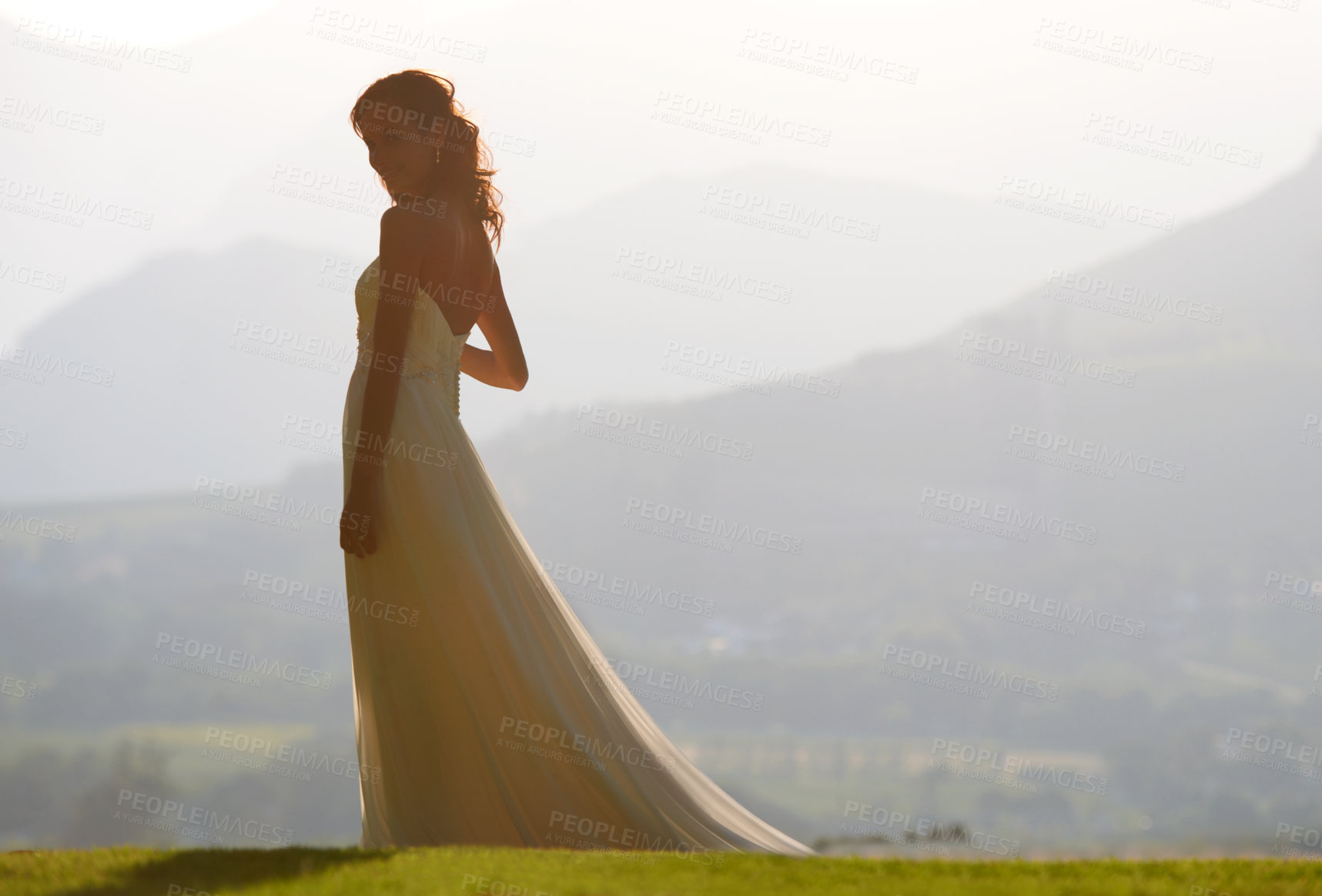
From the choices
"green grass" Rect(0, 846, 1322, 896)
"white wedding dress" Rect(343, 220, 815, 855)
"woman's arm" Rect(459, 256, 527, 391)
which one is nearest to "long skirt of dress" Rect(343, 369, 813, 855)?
"white wedding dress" Rect(343, 220, 815, 855)

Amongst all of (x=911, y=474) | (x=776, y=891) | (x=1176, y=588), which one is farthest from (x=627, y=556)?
(x=776, y=891)

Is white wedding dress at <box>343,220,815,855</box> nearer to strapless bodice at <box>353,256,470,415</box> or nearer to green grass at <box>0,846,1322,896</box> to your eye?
strapless bodice at <box>353,256,470,415</box>

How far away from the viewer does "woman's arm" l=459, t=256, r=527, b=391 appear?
4051 mm

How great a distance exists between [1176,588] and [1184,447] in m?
4.19

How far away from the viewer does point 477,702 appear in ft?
11.0

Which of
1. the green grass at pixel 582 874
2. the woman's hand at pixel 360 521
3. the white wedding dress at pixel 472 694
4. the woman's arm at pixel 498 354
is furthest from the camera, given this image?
the woman's arm at pixel 498 354

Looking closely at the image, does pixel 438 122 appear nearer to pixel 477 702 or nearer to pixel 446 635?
pixel 446 635

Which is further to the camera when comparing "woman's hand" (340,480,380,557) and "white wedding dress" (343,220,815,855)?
"woman's hand" (340,480,380,557)

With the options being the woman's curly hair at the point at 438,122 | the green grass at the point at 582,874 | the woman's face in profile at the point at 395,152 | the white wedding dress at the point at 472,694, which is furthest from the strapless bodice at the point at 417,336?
the green grass at the point at 582,874

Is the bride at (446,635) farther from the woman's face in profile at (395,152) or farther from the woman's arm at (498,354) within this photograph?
the woman's arm at (498,354)

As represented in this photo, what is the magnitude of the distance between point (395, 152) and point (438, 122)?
21 cm

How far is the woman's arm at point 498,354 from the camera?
159 inches

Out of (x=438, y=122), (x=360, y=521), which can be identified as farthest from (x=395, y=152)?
(x=360, y=521)

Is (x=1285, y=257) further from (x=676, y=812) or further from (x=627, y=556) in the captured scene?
(x=676, y=812)
